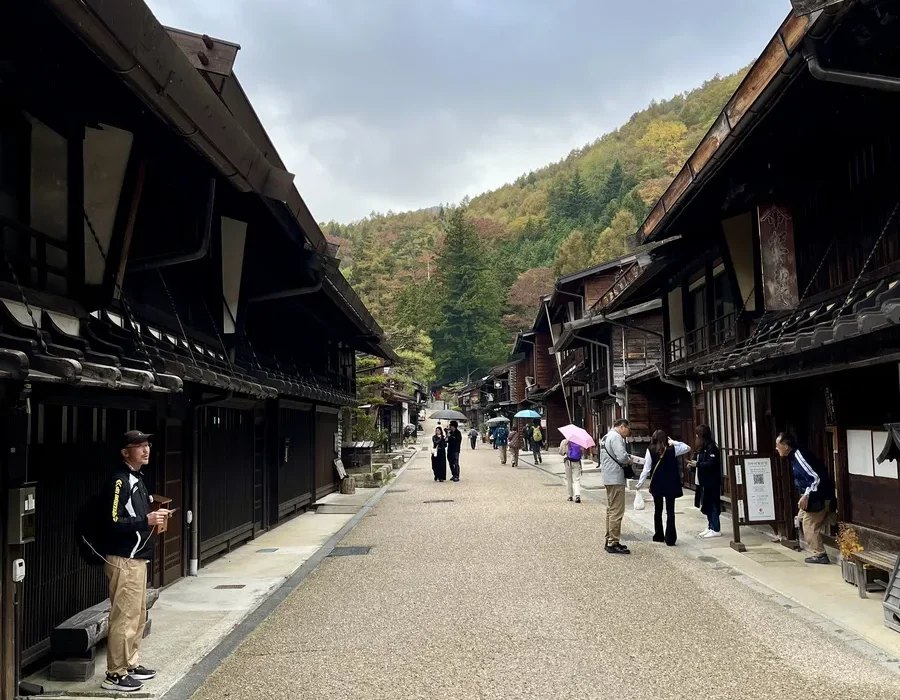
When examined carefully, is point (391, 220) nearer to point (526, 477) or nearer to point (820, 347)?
point (526, 477)

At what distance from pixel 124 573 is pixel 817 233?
9.31m

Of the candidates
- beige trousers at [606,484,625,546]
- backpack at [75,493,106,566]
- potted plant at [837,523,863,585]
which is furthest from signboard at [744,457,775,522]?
backpack at [75,493,106,566]

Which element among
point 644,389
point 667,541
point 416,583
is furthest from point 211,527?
point 644,389

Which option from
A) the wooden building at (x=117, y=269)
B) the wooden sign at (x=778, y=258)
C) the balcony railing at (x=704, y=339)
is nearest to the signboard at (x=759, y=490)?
the wooden sign at (x=778, y=258)

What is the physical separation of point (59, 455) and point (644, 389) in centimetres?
2104

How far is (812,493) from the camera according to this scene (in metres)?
9.67

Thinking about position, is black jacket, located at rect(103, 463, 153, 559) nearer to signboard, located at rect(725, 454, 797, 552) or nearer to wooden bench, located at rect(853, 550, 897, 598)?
wooden bench, located at rect(853, 550, 897, 598)

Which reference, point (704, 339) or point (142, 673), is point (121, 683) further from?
point (704, 339)

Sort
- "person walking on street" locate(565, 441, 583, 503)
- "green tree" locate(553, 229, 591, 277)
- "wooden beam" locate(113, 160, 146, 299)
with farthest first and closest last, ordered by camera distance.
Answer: "green tree" locate(553, 229, 591, 277) < "person walking on street" locate(565, 441, 583, 503) < "wooden beam" locate(113, 160, 146, 299)

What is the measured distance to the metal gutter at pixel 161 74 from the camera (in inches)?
157

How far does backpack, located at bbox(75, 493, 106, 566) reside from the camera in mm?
5570

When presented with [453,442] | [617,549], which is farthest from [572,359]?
[617,549]

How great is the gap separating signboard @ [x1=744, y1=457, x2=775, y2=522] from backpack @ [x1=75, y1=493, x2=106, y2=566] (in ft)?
29.3

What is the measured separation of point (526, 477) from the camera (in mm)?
27516
